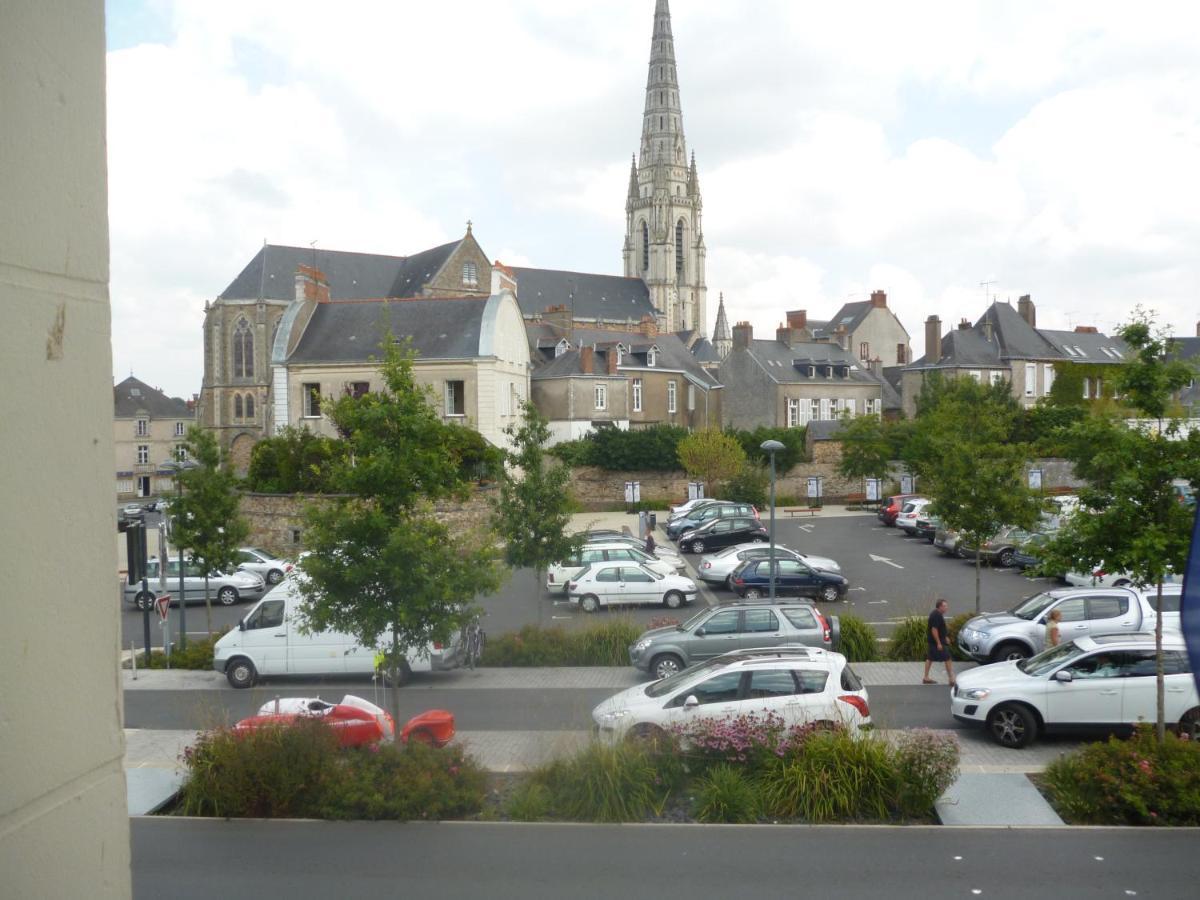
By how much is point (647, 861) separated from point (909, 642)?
10.9 metres

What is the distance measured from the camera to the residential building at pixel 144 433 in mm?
81062

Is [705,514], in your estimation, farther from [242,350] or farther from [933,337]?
[242,350]

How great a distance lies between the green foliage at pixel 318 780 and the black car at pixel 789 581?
A: 14.8 m

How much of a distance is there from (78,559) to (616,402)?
177ft

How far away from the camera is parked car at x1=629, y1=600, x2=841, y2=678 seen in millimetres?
17031

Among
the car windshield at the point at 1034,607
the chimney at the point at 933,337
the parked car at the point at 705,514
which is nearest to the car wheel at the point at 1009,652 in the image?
the car windshield at the point at 1034,607

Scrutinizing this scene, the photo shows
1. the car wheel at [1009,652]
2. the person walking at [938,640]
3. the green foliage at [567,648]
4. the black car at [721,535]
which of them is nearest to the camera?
the person walking at [938,640]

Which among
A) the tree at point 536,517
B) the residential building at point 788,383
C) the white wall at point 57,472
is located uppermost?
the residential building at point 788,383

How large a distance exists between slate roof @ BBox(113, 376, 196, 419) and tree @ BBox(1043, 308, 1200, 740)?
269 feet

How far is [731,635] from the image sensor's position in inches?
674

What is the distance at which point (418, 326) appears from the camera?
151 ft

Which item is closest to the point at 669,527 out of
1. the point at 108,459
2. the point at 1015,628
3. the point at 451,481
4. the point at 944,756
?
the point at 1015,628

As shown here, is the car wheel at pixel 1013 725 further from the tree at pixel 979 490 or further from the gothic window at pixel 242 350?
the gothic window at pixel 242 350

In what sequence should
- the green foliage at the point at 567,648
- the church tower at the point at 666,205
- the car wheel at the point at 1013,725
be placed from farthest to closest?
the church tower at the point at 666,205 → the green foliage at the point at 567,648 → the car wheel at the point at 1013,725
